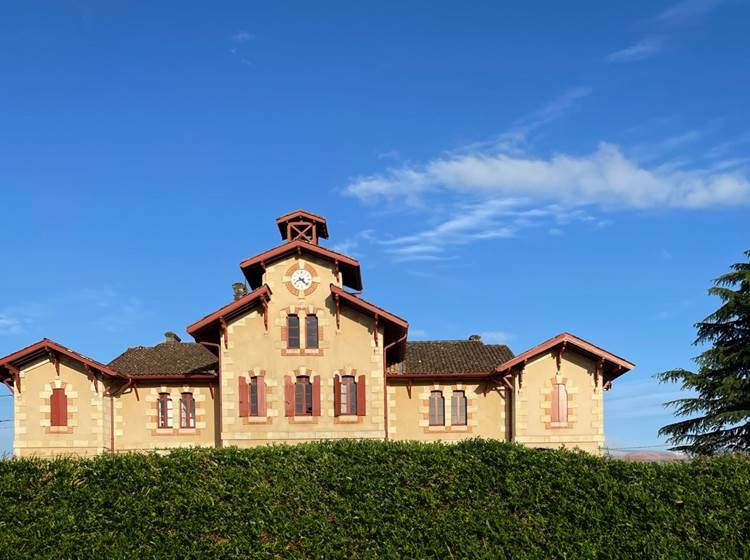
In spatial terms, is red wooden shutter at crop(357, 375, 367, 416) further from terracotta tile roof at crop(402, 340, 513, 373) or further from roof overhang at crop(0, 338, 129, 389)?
roof overhang at crop(0, 338, 129, 389)

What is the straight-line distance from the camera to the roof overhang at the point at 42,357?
28.6 m

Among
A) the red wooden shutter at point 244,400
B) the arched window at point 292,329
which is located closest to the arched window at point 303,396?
the arched window at point 292,329

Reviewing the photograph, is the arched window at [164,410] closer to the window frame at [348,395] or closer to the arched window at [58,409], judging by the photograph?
the arched window at [58,409]

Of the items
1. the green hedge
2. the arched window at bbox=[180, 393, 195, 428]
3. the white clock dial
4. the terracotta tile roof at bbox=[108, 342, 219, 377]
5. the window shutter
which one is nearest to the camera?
the green hedge

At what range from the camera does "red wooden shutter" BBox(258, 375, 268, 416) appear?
27859mm

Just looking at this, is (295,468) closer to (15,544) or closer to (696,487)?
(15,544)

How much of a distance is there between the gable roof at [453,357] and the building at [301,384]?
157 millimetres

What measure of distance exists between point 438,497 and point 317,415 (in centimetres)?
1029

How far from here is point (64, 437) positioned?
28781 mm

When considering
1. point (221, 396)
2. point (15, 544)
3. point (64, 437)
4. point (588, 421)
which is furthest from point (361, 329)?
point (15, 544)

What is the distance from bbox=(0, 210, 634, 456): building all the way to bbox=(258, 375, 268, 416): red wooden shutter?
0.04 meters

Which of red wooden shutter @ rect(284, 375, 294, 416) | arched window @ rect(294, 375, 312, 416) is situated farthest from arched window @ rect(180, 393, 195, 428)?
arched window @ rect(294, 375, 312, 416)

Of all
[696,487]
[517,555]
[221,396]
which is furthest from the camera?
[221,396]

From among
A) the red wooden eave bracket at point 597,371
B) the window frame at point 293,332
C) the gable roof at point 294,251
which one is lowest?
the red wooden eave bracket at point 597,371
